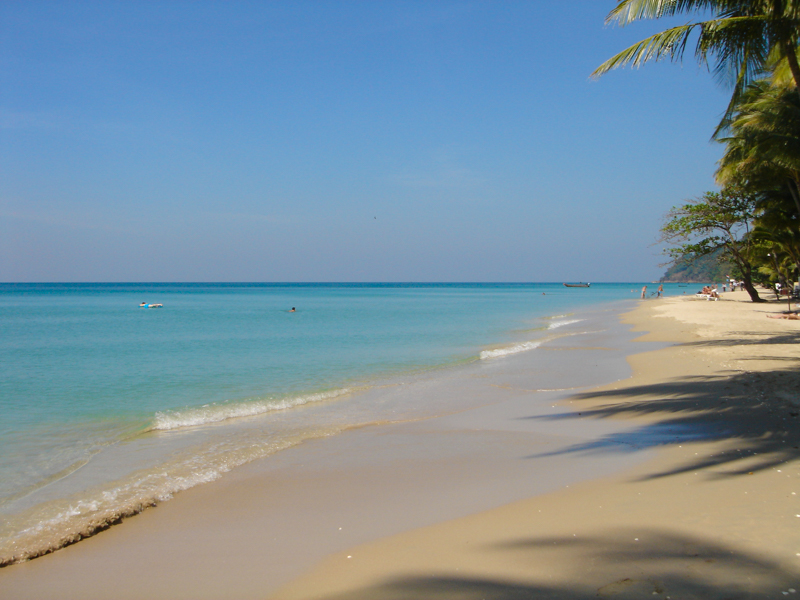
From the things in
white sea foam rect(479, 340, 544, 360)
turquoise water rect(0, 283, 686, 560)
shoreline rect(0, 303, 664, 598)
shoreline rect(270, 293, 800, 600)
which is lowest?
turquoise water rect(0, 283, 686, 560)

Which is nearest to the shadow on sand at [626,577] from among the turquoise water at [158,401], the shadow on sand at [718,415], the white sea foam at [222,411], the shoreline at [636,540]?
the shoreline at [636,540]

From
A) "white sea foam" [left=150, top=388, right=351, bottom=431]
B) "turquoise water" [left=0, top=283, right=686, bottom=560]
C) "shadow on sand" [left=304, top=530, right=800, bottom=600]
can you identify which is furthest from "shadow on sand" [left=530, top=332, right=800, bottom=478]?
"white sea foam" [left=150, top=388, right=351, bottom=431]

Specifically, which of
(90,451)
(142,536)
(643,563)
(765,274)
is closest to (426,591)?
(643,563)

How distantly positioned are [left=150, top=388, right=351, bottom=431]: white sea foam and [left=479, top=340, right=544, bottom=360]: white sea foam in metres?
6.97

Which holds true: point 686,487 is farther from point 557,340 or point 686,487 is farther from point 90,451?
point 557,340

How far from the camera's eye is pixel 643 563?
3.52 m

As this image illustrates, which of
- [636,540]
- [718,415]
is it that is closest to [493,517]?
[636,540]

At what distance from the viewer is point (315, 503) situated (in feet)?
16.9

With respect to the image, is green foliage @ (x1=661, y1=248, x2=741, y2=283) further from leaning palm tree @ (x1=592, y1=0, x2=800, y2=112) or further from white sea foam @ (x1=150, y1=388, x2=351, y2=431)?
white sea foam @ (x1=150, y1=388, x2=351, y2=431)

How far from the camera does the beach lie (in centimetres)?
349

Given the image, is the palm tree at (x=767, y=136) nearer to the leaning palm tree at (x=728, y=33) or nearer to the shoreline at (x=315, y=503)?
the leaning palm tree at (x=728, y=33)

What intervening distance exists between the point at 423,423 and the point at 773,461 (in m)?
4.64

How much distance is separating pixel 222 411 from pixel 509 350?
35.6 feet

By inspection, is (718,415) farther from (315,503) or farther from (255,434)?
(255,434)
